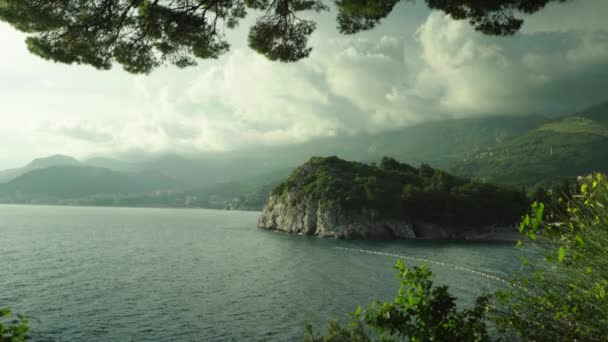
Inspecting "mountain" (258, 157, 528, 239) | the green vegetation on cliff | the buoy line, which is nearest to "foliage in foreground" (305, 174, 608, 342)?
the buoy line

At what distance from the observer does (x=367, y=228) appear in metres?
97.2

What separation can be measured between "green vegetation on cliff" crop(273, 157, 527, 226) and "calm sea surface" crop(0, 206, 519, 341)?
1360 inches

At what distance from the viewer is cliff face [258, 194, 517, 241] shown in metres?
97.2

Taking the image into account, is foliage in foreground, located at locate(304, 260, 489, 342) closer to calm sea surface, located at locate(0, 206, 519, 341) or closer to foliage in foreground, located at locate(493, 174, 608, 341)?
foliage in foreground, located at locate(493, 174, 608, 341)

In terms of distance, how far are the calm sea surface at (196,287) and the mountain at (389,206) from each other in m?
30.0

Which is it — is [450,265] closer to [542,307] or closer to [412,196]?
[542,307]

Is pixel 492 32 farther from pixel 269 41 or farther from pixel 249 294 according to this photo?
pixel 249 294

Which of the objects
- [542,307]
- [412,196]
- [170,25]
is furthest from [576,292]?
[412,196]

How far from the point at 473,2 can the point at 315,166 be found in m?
114

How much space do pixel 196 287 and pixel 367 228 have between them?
6560cm

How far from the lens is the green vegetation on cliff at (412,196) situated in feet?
341

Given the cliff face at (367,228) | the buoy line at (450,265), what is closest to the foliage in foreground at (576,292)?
the buoy line at (450,265)

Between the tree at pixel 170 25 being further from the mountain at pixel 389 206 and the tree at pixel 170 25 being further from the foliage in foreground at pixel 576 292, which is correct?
the mountain at pixel 389 206

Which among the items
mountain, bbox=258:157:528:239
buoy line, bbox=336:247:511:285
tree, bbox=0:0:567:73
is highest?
tree, bbox=0:0:567:73
